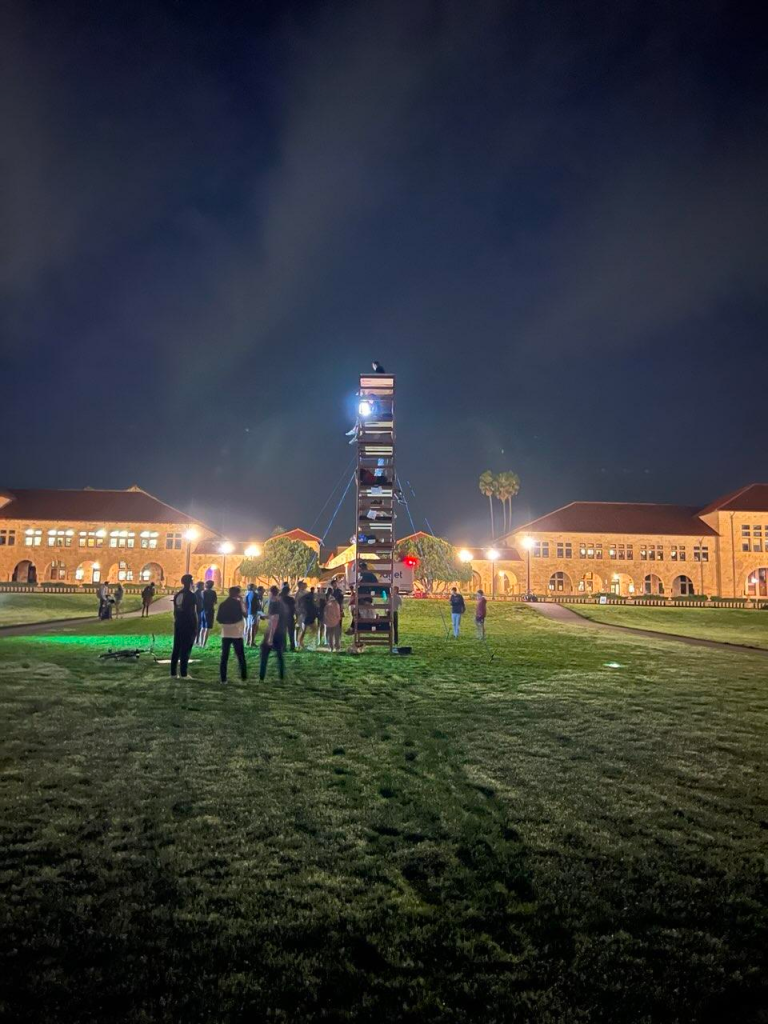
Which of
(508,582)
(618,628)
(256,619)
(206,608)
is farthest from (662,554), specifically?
(206,608)

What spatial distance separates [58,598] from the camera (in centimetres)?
3753

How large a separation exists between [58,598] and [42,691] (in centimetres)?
3083

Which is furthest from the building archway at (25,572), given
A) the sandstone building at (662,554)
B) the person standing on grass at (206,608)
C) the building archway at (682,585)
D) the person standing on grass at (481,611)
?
the building archway at (682,585)

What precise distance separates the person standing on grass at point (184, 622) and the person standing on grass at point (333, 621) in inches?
215

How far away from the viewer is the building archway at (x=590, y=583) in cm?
6469

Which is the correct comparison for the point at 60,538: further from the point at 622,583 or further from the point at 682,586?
the point at 682,586

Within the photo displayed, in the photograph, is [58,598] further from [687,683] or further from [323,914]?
[323,914]

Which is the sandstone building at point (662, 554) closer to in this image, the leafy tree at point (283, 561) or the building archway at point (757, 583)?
the building archway at point (757, 583)

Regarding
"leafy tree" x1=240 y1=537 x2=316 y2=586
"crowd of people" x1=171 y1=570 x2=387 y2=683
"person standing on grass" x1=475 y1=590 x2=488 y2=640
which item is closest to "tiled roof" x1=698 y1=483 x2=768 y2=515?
"leafy tree" x1=240 y1=537 x2=316 y2=586

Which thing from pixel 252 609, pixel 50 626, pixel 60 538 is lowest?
pixel 50 626

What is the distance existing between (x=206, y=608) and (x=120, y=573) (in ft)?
172

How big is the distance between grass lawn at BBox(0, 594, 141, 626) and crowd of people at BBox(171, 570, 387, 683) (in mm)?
11513

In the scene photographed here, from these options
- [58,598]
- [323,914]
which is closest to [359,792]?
[323,914]

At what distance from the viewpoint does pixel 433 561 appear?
48.5 m
